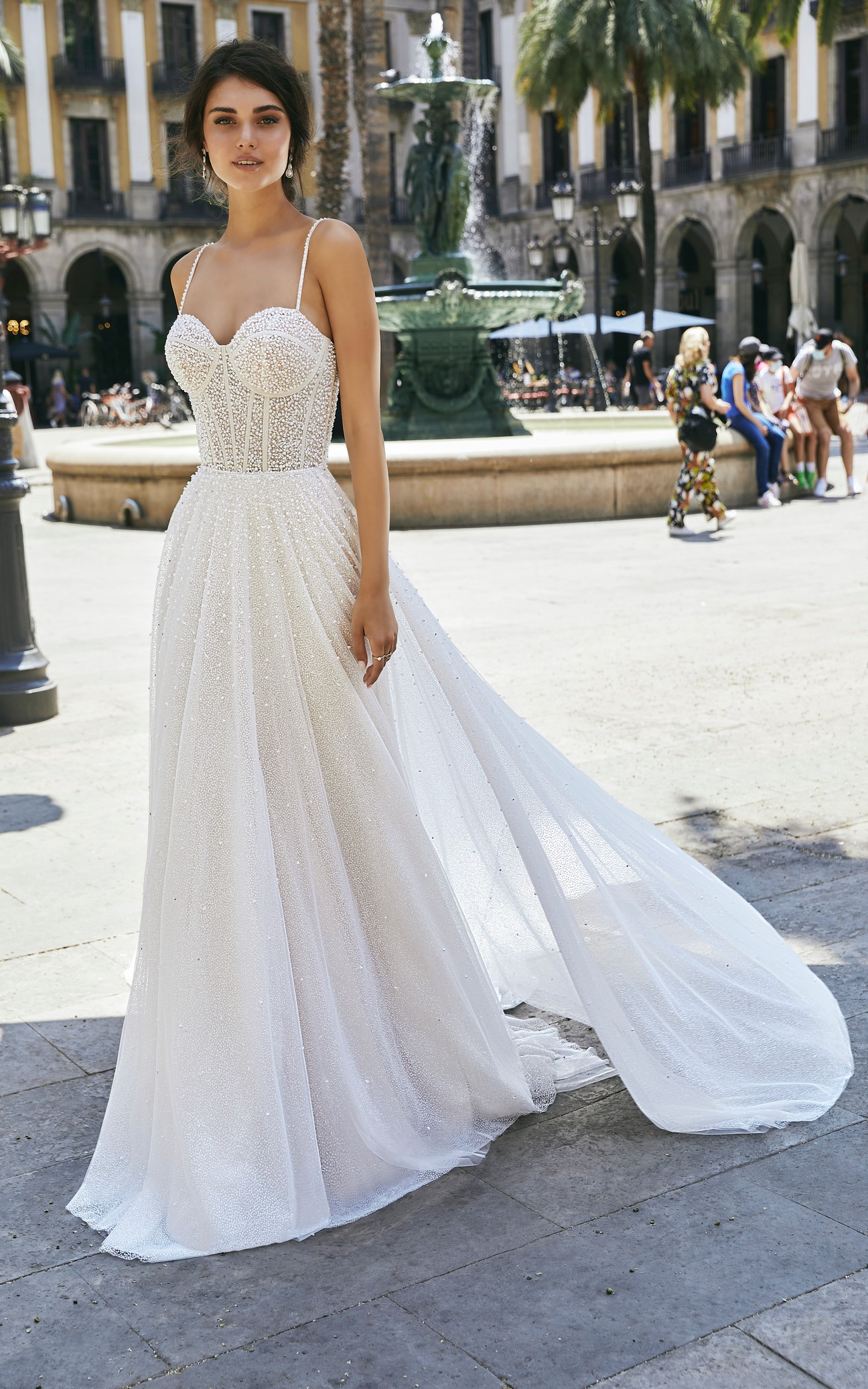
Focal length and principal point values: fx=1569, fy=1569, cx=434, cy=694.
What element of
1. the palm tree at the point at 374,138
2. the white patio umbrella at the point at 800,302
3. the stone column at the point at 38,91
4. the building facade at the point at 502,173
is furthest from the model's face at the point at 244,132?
the stone column at the point at 38,91

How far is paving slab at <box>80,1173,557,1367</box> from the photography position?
2162 mm

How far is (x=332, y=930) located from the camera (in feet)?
8.50

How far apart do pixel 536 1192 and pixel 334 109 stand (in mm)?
21499

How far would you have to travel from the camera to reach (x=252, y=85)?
257 cm

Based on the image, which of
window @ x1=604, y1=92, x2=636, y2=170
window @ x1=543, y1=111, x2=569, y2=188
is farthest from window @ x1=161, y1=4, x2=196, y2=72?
window @ x1=604, y1=92, x2=636, y2=170

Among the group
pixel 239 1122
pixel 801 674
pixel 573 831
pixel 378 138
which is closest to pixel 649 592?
pixel 801 674

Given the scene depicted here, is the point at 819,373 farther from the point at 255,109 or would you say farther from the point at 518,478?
the point at 255,109

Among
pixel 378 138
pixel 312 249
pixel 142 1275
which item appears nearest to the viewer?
pixel 142 1275

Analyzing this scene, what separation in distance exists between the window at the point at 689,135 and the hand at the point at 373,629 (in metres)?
39.8

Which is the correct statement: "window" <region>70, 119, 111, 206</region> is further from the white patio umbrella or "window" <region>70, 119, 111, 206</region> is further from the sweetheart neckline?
the sweetheart neckline

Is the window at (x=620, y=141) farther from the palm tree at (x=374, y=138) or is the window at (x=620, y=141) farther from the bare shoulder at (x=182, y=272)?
the bare shoulder at (x=182, y=272)

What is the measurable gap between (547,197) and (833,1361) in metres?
45.1

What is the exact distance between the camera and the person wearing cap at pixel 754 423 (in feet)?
41.7

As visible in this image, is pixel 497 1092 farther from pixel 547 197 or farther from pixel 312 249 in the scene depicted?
pixel 547 197
